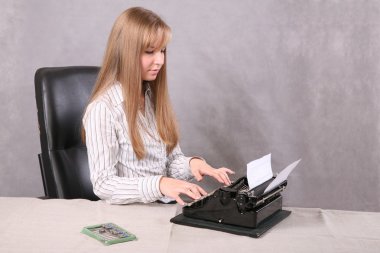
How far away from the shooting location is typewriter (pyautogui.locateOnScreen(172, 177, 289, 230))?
1548 mm

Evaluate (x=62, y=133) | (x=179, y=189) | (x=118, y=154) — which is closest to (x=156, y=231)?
(x=179, y=189)

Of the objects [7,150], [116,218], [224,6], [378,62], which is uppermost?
[224,6]

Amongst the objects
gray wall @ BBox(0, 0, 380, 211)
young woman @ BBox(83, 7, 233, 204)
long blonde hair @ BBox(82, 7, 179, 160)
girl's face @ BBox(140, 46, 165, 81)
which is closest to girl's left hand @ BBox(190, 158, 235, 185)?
young woman @ BBox(83, 7, 233, 204)

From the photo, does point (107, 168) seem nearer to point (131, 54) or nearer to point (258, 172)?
point (131, 54)

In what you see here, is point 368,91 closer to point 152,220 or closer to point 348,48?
point 348,48

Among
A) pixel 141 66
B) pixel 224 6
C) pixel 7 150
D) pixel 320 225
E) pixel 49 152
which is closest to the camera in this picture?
pixel 320 225

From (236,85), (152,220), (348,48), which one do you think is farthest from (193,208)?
(348,48)

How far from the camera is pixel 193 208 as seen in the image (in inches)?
64.2

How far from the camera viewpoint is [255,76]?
3.23 m

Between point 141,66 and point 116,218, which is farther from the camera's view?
point 141,66

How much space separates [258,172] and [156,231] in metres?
0.37

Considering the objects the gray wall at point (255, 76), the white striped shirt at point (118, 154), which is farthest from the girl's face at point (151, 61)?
the gray wall at point (255, 76)

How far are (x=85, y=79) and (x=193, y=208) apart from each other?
96 centimetres

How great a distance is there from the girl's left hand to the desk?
26 cm
